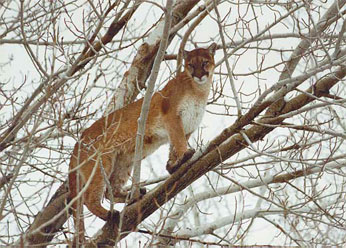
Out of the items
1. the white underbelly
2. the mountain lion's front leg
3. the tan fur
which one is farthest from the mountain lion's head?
the mountain lion's front leg

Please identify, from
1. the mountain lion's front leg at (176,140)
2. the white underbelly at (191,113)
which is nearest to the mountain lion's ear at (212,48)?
the white underbelly at (191,113)

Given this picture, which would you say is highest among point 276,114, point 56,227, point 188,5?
point 188,5

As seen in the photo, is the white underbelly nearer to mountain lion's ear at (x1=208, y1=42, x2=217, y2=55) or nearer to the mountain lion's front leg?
the mountain lion's front leg

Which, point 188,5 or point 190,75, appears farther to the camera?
point 188,5

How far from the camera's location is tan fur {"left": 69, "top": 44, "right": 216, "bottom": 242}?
7.86 meters

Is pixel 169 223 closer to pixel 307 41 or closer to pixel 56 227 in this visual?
pixel 56 227

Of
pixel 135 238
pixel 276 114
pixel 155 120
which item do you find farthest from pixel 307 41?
pixel 135 238

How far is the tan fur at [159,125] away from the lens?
309 inches

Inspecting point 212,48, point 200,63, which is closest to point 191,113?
point 200,63

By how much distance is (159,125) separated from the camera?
8.18 metres

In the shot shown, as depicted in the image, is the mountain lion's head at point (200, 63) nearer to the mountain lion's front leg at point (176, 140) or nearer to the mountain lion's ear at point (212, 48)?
the mountain lion's ear at point (212, 48)

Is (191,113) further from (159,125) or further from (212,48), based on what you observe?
(212,48)

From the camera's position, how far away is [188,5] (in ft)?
30.0

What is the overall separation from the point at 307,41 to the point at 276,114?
1.14 m
